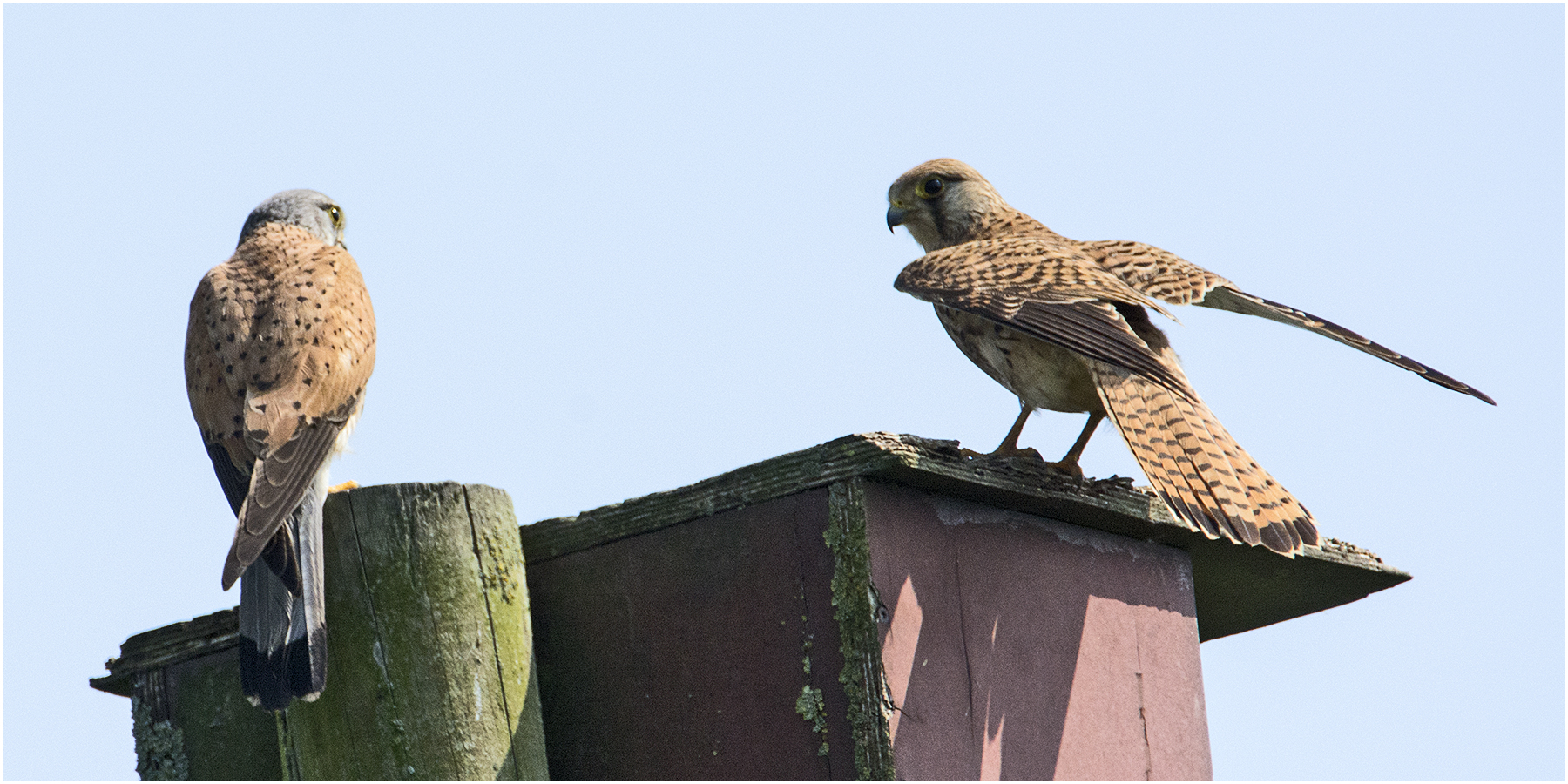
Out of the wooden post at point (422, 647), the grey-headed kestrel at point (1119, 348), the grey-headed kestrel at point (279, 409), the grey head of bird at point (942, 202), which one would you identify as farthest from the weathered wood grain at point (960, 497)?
the grey head of bird at point (942, 202)

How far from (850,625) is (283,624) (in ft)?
3.69

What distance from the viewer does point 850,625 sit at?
10.3ft

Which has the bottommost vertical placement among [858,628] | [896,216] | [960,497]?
[858,628]

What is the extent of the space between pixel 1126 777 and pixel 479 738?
159 cm

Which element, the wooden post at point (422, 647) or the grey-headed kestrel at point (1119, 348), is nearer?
the wooden post at point (422, 647)

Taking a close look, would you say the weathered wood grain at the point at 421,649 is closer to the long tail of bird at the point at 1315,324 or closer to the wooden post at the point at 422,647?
the wooden post at the point at 422,647

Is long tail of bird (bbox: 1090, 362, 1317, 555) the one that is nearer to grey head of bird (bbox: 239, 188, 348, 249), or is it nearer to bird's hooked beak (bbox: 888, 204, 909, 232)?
bird's hooked beak (bbox: 888, 204, 909, 232)

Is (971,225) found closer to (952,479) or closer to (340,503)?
(952,479)

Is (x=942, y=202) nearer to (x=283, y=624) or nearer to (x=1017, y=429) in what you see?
(x=1017, y=429)

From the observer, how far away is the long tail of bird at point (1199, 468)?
3316 millimetres

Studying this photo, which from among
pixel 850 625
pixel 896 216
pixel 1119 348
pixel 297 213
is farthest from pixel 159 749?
pixel 896 216

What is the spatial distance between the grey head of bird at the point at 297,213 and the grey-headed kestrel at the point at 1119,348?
2118mm

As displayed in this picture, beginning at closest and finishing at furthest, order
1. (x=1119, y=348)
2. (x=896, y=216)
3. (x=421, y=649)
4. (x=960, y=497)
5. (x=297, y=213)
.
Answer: (x=421, y=649) → (x=960, y=497) → (x=1119, y=348) → (x=297, y=213) → (x=896, y=216)

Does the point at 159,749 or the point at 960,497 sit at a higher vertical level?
the point at 960,497
